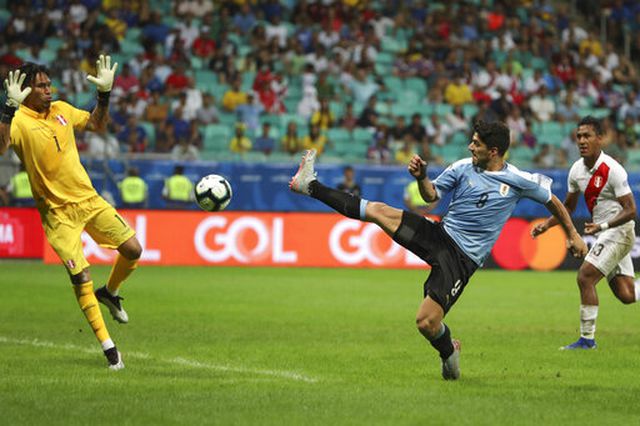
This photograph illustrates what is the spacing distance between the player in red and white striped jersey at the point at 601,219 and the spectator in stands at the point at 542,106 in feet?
62.4

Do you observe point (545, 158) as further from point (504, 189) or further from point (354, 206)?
point (354, 206)

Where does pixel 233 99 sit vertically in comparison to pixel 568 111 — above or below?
above

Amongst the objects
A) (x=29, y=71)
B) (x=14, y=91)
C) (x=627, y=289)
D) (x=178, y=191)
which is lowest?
(x=178, y=191)

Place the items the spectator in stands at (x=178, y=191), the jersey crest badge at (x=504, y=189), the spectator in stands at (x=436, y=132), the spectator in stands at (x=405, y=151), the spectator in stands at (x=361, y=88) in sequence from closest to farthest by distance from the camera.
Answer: the jersey crest badge at (x=504, y=189), the spectator in stands at (x=178, y=191), the spectator in stands at (x=405, y=151), the spectator in stands at (x=436, y=132), the spectator in stands at (x=361, y=88)

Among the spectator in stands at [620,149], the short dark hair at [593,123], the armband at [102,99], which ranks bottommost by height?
the spectator in stands at [620,149]

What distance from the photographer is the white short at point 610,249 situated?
1257 cm

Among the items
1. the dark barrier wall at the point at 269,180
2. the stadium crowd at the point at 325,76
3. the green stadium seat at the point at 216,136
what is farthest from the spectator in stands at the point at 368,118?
the green stadium seat at the point at 216,136

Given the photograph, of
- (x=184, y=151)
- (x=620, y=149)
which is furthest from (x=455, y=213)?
(x=620, y=149)

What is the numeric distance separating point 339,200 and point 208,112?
747 inches

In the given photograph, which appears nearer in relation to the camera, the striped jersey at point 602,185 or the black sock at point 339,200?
the black sock at point 339,200

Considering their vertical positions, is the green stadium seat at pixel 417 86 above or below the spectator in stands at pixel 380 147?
above

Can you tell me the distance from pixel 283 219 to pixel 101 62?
13.8 meters

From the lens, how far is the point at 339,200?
32.2ft

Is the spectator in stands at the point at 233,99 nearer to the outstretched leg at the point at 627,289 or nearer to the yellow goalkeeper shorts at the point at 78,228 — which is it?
the outstretched leg at the point at 627,289
